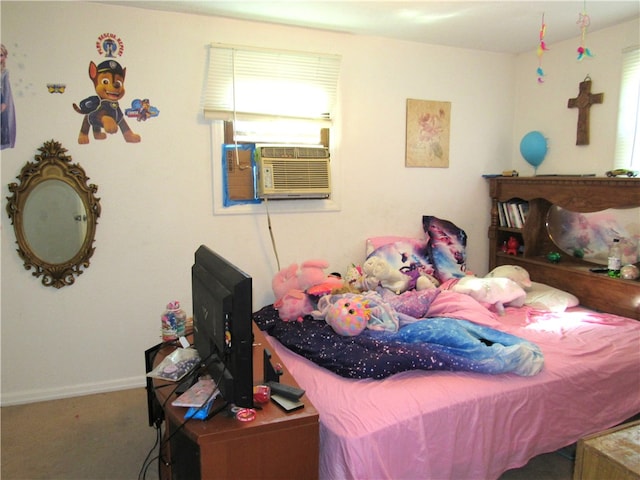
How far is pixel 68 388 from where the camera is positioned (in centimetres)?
283

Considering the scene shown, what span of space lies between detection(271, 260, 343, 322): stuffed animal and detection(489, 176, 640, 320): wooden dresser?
159 centimetres

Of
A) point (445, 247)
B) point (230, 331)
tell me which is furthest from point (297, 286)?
point (230, 331)

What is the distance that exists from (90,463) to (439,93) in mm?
3347

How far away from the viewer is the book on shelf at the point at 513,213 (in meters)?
3.46

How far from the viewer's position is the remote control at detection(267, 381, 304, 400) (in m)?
1.51

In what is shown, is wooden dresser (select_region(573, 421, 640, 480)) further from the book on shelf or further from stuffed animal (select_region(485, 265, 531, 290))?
the book on shelf

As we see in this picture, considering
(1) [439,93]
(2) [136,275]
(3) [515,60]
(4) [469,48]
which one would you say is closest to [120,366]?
(2) [136,275]

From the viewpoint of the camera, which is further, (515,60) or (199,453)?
(515,60)

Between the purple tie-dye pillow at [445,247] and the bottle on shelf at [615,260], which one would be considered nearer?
the bottle on shelf at [615,260]

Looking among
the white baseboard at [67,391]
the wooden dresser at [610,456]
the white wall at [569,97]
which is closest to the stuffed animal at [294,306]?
the white baseboard at [67,391]

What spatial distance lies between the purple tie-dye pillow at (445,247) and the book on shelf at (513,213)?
0.36 metres

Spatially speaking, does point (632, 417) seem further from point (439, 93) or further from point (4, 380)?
point (4, 380)

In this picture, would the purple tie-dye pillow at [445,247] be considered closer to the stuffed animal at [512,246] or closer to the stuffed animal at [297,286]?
the stuffed animal at [512,246]

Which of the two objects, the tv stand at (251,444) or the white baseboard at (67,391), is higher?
the tv stand at (251,444)
